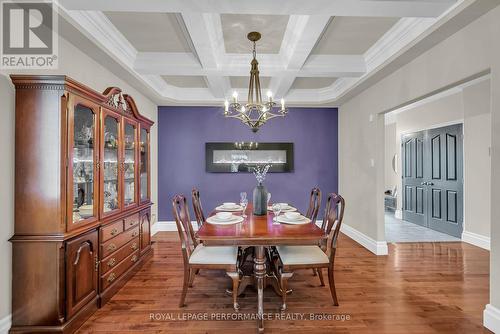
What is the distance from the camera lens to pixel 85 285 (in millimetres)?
2152

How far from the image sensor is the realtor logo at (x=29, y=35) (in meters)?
1.98

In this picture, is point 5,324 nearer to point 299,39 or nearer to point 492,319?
point 299,39

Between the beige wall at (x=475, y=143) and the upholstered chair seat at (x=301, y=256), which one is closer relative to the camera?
the upholstered chair seat at (x=301, y=256)

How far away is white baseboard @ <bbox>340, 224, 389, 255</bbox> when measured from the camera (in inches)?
147

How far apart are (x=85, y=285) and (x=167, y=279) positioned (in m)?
0.94

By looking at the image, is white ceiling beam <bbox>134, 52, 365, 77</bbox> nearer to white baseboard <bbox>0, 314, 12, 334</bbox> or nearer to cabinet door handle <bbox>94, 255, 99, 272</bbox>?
cabinet door handle <bbox>94, 255, 99, 272</bbox>

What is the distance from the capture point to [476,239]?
13.7ft

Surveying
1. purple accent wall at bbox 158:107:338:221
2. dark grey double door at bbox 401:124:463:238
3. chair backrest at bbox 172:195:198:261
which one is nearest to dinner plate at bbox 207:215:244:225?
chair backrest at bbox 172:195:198:261

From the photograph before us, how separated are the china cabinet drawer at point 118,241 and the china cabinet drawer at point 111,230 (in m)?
0.04

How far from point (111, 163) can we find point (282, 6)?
2.20m

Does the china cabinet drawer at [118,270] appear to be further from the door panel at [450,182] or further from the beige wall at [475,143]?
the door panel at [450,182]

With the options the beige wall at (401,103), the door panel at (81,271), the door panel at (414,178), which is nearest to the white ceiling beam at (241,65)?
the beige wall at (401,103)

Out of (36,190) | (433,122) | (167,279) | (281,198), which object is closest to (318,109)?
(281,198)

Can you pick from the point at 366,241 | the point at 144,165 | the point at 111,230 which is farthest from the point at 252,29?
the point at 366,241
